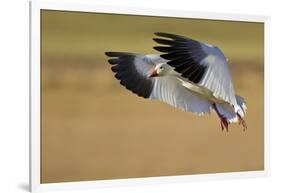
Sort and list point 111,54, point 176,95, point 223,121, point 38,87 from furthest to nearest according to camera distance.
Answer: point 223,121, point 176,95, point 111,54, point 38,87

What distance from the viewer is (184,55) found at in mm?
2582

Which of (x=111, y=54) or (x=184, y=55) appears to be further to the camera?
(x=184, y=55)

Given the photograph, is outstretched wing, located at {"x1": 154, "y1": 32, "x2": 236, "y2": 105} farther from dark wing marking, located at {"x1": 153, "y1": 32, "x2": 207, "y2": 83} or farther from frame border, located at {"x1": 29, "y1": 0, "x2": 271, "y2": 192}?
frame border, located at {"x1": 29, "y1": 0, "x2": 271, "y2": 192}

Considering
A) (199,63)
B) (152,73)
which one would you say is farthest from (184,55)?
(152,73)

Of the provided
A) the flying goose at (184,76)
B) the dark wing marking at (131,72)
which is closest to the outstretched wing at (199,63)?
the flying goose at (184,76)

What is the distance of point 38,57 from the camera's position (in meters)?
2.30

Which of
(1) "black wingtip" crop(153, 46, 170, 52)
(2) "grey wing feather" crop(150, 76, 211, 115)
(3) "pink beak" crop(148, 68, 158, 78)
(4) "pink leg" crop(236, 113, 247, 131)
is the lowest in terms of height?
(4) "pink leg" crop(236, 113, 247, 131)

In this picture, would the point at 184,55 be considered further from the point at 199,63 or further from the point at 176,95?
the point at 176,95

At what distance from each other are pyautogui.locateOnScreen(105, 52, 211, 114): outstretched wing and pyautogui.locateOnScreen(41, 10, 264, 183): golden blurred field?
32mm

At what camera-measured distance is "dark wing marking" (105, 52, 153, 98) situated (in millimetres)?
2455

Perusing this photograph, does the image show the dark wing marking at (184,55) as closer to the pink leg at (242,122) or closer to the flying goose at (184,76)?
the flying goose at (184,76)

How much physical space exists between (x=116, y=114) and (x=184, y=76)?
1.31 ft

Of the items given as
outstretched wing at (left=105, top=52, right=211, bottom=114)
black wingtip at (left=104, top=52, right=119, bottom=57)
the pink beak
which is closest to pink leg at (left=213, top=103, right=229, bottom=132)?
→ outstretched wing at (left=105, top=52, right=211, bottom=114)
